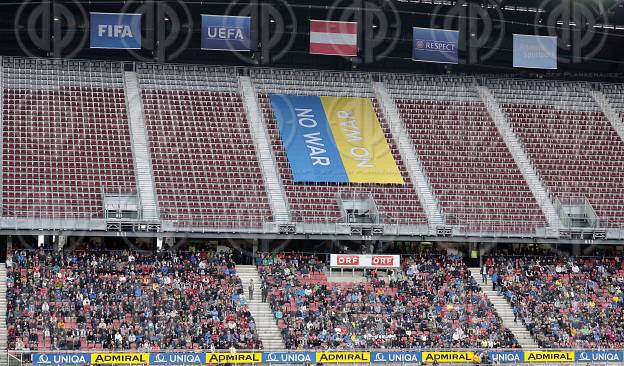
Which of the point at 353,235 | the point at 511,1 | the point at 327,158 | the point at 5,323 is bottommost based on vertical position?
the point at 5,323

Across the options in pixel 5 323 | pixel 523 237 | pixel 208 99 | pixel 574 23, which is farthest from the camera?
pixel 574 23

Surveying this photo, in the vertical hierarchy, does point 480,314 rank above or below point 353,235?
below

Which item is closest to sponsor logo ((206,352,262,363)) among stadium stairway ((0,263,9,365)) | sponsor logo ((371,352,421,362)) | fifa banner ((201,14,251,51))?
sponsor logo ((371,352,421,362))

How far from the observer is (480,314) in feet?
180

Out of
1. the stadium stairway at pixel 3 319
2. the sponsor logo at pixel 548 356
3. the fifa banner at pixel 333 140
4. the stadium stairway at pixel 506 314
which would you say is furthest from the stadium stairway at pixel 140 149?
the sponsor logo at pixel 548 356

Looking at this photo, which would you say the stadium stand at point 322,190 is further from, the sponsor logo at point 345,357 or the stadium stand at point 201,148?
the sponsor logo at point 345,357

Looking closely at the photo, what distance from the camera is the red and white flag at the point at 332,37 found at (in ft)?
212

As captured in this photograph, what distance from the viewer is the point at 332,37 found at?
6488cm

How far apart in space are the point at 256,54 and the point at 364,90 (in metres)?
5.71

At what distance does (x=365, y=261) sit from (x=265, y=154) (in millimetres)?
7791

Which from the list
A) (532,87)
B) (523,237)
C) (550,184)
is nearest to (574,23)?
(532,87)

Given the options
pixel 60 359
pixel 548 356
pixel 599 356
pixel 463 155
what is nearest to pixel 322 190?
pixel 463 155

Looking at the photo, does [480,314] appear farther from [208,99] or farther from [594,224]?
[208,99]

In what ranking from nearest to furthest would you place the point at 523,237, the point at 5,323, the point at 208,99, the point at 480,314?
the point at 5,323 < the point at 480,314 < the point at 523,237 < the point at 208,99
